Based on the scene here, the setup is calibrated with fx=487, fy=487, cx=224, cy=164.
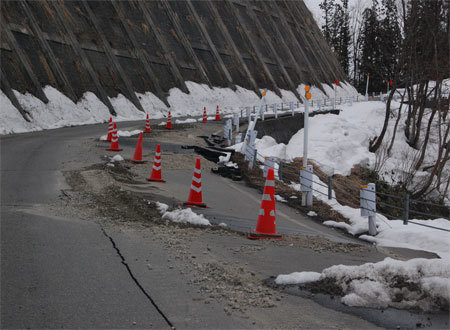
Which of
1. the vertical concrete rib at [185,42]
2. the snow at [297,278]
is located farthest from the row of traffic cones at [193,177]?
the vertical concrete rib at [185,42]

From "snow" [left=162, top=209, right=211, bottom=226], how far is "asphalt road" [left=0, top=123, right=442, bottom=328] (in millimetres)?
620

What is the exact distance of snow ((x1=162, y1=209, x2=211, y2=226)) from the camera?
8.81 meters

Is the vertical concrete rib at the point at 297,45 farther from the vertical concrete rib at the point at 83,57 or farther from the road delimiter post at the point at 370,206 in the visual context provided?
the road delimiter post at the point at 370,206

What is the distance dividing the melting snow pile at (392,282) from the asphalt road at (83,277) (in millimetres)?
483

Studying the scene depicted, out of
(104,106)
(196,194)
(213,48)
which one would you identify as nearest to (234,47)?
(213,48)

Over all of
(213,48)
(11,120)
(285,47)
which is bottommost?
(11,120)

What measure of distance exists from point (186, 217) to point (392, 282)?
14.5ft

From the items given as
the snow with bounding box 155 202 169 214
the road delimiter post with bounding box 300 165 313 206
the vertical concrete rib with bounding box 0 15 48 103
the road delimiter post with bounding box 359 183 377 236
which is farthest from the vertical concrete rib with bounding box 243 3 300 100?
the snow with bounding box 155 202 169 214

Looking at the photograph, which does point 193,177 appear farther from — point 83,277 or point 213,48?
point 213,48

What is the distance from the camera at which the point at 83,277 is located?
5.40 meters

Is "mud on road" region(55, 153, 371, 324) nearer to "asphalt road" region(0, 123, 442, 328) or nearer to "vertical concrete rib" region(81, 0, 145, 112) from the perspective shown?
"asphalt road" region(0, 123, 442, 328)

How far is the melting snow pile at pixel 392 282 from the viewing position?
16.3ft

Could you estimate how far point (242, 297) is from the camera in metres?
5.12

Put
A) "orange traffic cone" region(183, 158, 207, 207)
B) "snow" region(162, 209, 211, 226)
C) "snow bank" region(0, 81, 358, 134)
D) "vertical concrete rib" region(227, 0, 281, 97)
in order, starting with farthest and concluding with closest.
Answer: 1. "vertical concrete rib" region(227, 0, 281, 97)
2. "snow bank" region(0, 81, 358, 134)
3. "orange traffic cone" region(183, 158, 207, 207)
4. "snow" region(162, 209, 211, 226)
